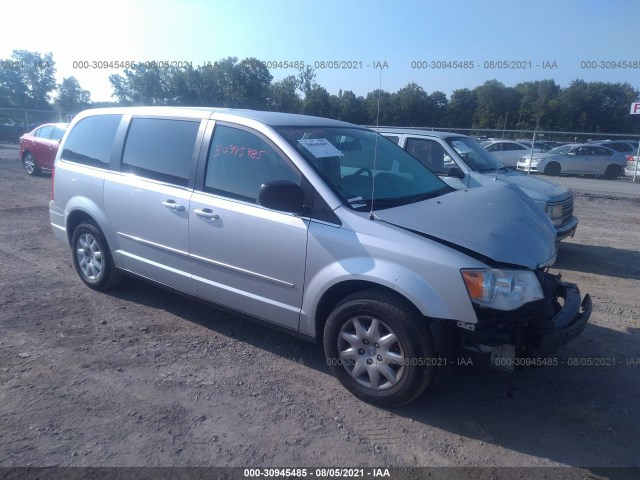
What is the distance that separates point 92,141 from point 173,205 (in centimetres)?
173

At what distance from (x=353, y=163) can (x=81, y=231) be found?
3071 mm

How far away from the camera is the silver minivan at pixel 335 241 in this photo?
303 cm

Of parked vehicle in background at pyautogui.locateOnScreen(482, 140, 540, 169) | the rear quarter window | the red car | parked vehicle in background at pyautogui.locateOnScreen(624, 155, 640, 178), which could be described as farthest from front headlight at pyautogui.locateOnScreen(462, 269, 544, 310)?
parked vehicle in background at pyautogui.locateOnScreen(482, 140, 540, 169)

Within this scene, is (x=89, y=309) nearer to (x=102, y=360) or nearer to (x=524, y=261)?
(x=102, y=360)

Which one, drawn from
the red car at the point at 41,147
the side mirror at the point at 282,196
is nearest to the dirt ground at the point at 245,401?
the side mirror at the point at 282,196

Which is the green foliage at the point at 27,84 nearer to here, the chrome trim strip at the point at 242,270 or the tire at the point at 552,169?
the tire at the point at 552,169

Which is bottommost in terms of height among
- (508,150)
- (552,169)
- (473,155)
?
(552,169)

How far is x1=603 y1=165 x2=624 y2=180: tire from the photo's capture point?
1988cm

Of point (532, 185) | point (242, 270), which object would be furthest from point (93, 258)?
point (532, 185)

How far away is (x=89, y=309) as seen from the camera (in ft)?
15.9

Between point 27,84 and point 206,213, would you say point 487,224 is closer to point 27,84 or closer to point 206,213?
point 206,213

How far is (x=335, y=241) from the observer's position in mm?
3314

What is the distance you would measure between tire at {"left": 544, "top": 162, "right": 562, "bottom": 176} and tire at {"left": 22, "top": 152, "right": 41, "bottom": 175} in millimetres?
18970

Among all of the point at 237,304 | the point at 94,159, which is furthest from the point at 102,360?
the point at 94,159
